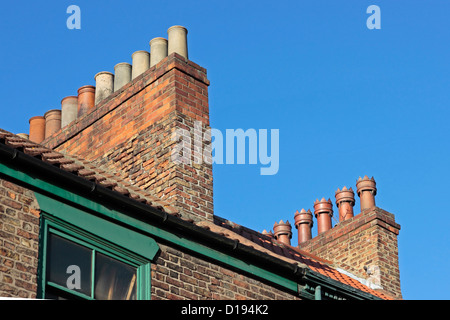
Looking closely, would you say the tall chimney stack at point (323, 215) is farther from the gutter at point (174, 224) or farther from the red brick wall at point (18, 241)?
the red brick wall at point (18, 241)

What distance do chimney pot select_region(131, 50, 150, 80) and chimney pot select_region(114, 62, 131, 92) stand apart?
13 cm

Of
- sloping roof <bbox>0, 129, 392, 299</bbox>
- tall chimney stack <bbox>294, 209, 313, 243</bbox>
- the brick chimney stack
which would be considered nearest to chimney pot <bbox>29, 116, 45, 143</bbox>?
the brick chimney stack

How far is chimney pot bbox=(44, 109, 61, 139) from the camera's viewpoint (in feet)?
59.2

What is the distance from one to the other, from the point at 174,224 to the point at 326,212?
31.2 feet

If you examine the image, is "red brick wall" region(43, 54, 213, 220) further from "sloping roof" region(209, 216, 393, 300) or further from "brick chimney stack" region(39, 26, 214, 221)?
"sloping roof" region(209, 216, 393, 300)

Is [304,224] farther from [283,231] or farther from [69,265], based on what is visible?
[69,265]

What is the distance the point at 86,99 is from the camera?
1753 cm

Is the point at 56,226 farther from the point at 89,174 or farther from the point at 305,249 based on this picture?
the point at 305,249

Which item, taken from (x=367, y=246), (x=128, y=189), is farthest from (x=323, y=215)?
(x=128, y=189)

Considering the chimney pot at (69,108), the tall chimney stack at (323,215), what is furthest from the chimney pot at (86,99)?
the tall chimney stack at (323,215)

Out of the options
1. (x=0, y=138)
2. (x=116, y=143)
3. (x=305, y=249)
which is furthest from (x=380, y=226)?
(x=0, y=138)

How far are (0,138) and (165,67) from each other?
17.0 ft

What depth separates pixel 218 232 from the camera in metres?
13.5

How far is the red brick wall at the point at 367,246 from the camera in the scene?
1945 centimetres
